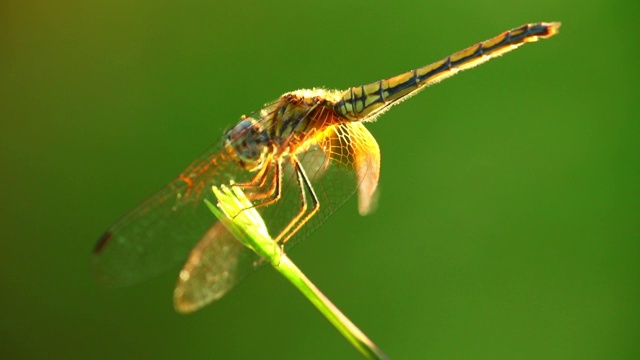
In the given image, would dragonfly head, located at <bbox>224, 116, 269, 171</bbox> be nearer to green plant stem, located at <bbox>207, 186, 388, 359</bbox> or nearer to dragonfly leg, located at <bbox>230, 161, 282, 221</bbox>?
dragonfly leg, located at <bbox>230, 161, 282, 221</bbox>

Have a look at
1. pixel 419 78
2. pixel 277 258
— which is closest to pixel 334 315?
pixel 277 258

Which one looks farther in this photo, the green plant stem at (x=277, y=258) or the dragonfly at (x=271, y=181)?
the dragonfly at (x=271, y=181)

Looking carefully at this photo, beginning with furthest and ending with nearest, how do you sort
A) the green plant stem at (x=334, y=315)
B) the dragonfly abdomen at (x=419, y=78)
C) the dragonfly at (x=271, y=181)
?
the dragonfly at (x=271, y=181), the dragonfly abdomen at (x=419, y=78), the green plant stem at (x=334, y=315)

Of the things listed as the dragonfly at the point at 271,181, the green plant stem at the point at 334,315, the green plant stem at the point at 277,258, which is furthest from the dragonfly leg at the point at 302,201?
the green plant stem at the point at 334,315

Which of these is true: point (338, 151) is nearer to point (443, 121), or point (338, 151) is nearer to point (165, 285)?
point (443, 121)

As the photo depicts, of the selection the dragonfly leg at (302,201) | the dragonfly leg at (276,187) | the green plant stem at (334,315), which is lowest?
the green plant stem at (334,315)

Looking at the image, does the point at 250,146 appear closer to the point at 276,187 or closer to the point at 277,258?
the point at 276,187

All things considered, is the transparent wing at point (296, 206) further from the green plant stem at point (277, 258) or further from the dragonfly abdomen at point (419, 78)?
the green plant stem at point (277, 258)

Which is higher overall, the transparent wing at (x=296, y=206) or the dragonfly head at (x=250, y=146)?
the dragonfly head at (x=250, y=146)

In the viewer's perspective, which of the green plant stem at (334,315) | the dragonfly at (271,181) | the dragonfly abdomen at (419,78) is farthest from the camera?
the dragonfly at (271,181)
